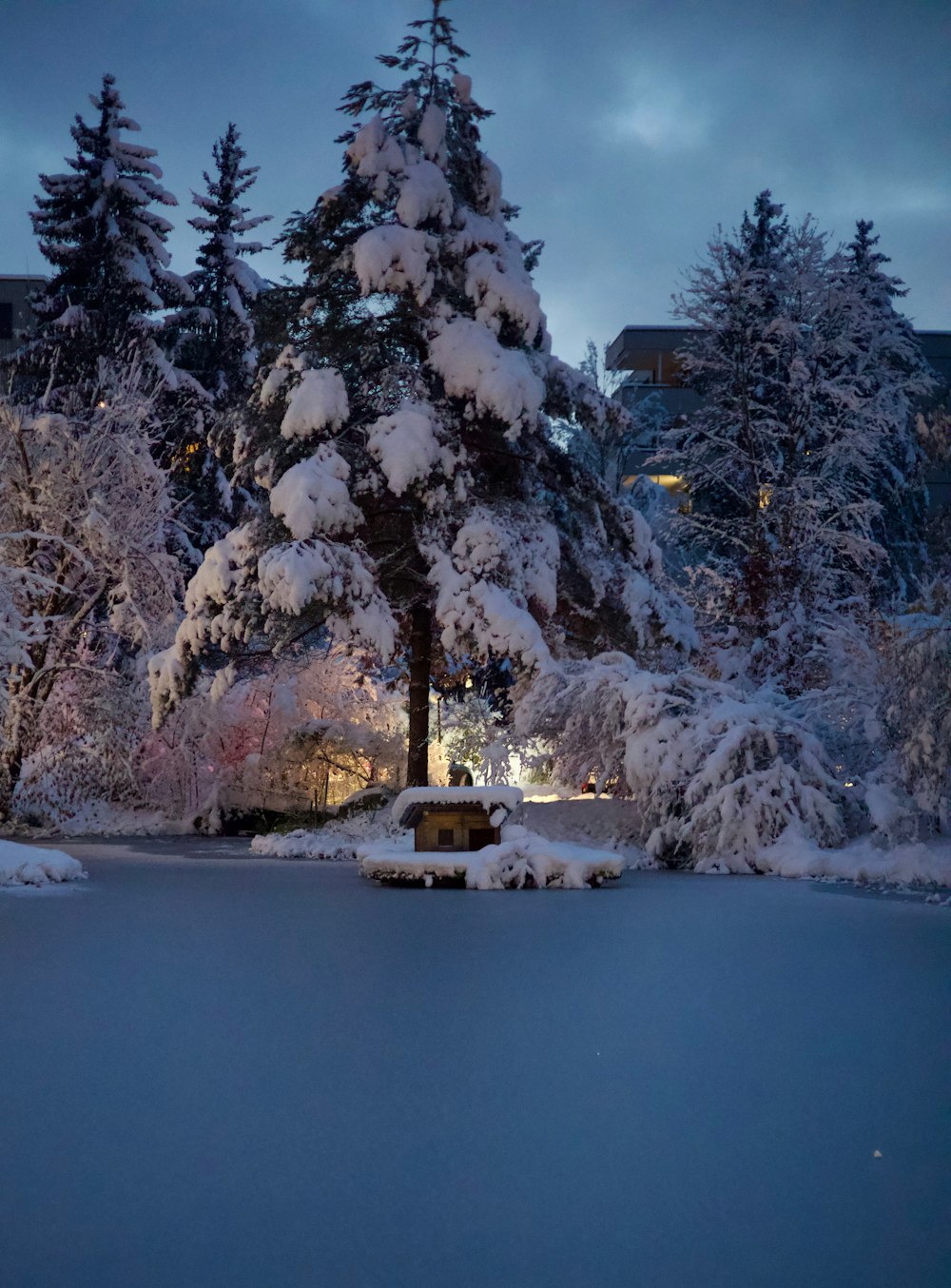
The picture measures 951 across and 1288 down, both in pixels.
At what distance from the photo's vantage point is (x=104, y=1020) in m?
6.16

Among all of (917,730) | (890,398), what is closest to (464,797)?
(917,730)

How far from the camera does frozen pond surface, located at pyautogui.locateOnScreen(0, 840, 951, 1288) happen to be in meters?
3.24

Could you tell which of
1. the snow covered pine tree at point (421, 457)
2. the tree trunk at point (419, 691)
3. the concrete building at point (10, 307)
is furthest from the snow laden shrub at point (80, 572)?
the concrete building at point (10, 307)

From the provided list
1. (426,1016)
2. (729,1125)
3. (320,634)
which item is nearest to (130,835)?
(320,634)

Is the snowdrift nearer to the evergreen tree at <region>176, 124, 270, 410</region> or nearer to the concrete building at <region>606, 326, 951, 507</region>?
the evergreen tree at <region>176, 124, 270, 410</region>

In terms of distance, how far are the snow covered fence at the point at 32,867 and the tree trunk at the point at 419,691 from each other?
721cm

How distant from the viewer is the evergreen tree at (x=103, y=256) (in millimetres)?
30938

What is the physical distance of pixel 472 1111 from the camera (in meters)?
4.56

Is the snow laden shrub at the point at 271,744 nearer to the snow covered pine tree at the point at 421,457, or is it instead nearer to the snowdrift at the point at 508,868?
the snow covered pine tree at the point at 421,457

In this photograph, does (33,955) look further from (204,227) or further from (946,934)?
(204,227)

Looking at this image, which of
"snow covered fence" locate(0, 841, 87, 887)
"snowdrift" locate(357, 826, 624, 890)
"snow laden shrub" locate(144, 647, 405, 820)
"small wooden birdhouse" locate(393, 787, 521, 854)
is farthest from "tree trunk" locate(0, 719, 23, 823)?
"snowdrift" locate(357, 826, 624, 890)

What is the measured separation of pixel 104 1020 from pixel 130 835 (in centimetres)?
1808

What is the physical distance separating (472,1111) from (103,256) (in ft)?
99.1

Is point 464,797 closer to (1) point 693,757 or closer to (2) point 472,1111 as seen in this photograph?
(1) point 693,757
